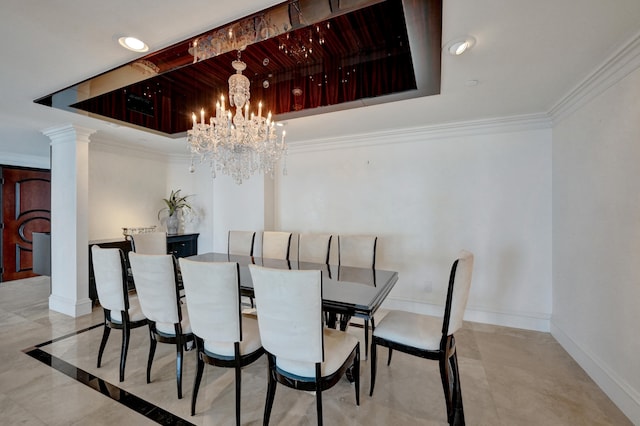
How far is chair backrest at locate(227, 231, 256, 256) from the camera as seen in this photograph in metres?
3.54

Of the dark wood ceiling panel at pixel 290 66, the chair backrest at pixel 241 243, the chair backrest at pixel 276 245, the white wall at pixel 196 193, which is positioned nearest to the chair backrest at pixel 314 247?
the chair backrest at pixel 276 245

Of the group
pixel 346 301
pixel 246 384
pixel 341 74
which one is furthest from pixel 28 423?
pixel 341 74

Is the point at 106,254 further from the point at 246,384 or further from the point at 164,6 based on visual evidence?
the point at 164,6

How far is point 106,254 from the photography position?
212 cm

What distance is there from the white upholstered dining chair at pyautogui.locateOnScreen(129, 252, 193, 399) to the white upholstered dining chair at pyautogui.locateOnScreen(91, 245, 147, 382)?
0.22 metres

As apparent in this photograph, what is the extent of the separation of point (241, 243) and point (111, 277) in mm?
1574

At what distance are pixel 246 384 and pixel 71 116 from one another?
345cm

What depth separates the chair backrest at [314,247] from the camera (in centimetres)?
320

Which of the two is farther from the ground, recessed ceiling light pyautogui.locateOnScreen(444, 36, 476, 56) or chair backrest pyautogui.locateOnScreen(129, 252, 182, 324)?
recessed ceiling light pyautogui.locateOnScreen(444, 36, 476, 56)

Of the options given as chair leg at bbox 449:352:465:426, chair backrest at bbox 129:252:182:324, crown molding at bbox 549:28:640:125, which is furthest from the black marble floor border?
crown molding at bbox 549:28:640:125

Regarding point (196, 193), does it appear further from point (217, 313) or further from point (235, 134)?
point (217, 313)

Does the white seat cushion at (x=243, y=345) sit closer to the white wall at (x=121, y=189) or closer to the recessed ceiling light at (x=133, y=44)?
the recessed ceiling light at (x=133, y=44)

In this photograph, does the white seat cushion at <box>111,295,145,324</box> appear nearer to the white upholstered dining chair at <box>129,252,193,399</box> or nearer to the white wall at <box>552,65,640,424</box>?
the white upholstered dining chair at <box>129,252,193,399</box>

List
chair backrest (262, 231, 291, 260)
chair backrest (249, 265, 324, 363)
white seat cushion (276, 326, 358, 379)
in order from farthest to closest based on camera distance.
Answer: chair backrest (262, 231, 291, 260) < white seat cushion (276, 326, 358, 379) < chair backrest (249, 265, 324, 363)
